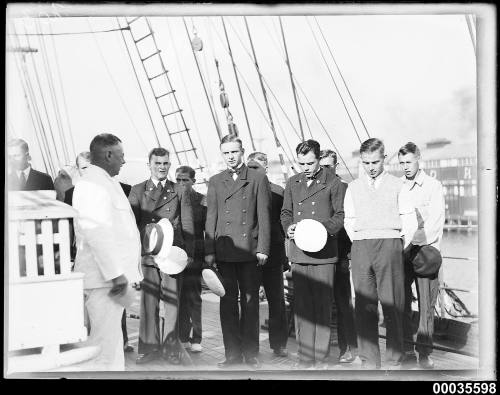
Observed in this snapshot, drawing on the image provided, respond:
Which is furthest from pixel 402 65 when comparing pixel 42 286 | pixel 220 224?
pixel 42 286

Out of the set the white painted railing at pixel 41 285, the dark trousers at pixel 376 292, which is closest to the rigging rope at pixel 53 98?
the white painted railing at pixel 41 285

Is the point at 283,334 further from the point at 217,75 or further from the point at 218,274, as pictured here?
the point at 217,75

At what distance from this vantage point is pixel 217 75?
5.01 m

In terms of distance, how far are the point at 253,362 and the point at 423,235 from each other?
1635mm

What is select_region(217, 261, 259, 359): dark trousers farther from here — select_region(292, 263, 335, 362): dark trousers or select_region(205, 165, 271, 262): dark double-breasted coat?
select_region(292, 263, 335, 362): dark trousers

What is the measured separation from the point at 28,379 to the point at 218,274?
1.63m

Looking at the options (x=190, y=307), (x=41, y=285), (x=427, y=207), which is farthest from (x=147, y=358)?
(x=427, y=207)

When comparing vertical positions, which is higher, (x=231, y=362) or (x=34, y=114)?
(x=34, y=114)

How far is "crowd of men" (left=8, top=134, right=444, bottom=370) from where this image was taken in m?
4.14

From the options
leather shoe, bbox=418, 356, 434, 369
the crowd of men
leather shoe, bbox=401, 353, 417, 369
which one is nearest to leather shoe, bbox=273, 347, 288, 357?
the crowd of men

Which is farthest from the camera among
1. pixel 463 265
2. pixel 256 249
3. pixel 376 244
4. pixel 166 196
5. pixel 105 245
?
pixel 463 265

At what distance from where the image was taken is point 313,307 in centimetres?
442

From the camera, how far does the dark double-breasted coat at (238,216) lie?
4457mm

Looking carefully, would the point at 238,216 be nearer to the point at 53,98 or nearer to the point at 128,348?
the point at 128,348
